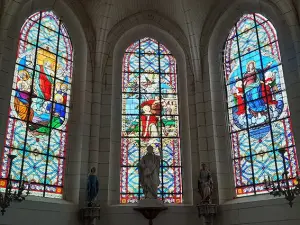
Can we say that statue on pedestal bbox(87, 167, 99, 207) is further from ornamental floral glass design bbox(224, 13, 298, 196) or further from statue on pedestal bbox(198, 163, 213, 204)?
ornamental floral glass design bbox(224, 13, 298, 196)

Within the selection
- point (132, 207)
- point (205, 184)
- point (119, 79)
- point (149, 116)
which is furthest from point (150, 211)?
point (119, 79)

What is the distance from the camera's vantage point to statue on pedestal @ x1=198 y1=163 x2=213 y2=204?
32.2 feet

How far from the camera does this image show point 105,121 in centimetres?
1110

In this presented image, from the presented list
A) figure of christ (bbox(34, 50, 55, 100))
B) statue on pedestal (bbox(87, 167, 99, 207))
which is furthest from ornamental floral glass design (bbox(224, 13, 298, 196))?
figure of christ (bbox(34, 50, 55, 100))

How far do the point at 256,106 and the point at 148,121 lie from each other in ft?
10.3

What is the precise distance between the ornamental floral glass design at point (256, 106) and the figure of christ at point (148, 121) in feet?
7.27

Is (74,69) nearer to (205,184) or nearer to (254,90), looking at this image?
(205,184)

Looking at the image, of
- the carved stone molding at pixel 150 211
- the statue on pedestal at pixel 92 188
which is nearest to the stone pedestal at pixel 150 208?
the carved stone molding at pixel 150 211

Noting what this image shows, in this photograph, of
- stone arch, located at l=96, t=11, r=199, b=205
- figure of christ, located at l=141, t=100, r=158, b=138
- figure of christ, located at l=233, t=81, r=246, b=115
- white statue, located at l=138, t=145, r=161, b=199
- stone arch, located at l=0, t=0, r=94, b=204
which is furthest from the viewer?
figure of christ, located at l=141, t=100, r=158, b=138

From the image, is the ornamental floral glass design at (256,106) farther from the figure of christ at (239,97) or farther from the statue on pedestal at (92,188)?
the statue on pedestal at (92,188)

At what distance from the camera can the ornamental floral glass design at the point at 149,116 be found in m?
10.8

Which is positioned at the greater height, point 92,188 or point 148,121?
point 148,121

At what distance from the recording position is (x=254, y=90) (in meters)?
10.8

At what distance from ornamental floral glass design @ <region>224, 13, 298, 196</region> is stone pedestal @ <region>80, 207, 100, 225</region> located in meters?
3.74
